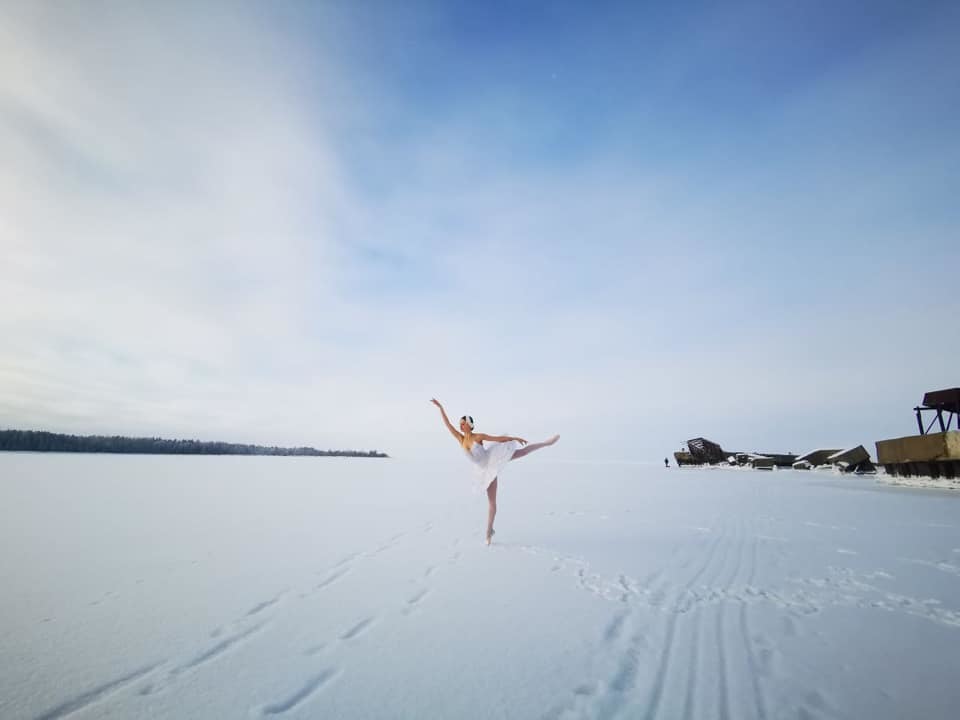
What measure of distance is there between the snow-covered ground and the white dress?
117 cm

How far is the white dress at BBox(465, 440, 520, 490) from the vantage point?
7582mm

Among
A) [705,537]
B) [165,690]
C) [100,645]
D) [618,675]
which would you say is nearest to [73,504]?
[100,645]

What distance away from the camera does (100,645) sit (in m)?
3.51

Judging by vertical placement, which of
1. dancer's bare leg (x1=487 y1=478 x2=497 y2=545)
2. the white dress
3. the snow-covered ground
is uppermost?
the white dress

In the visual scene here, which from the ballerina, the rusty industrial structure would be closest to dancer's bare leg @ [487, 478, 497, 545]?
the ballerina

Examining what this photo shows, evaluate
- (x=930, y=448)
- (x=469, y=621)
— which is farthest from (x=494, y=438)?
(x=930, y=448)

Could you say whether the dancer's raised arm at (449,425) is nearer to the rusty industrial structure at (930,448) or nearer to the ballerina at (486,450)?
the ballerina at (486,450)

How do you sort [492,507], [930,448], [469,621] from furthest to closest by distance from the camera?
[930,448] → [492,507] → [469,621]

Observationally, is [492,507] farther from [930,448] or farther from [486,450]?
[930,448]

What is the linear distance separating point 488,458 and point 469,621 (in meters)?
3.73

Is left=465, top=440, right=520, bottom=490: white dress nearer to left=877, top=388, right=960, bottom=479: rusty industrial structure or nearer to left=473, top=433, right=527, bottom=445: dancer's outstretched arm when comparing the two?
left=473, top=433, right=527, bottom=445: dancer's outstretched arm

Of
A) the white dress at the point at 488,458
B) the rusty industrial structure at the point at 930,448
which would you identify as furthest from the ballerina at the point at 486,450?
the rusty industrial structure at the point at 930,448

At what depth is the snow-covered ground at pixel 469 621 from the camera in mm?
2861

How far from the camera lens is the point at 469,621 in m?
4.11
